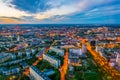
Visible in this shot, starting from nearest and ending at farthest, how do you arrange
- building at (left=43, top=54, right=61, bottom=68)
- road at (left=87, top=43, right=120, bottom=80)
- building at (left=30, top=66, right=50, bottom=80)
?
1. building at (left=30, top=66, right=50, bottom=80)
2. road at (left=87, top=43, right=120, bottom=80)
3. building at (left=43, top=54, right=61, bottom=68)

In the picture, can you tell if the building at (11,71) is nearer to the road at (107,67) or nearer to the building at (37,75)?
the building at (37,75)

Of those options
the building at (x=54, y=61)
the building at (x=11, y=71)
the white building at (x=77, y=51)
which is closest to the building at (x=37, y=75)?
the building at (x=11, y=71)

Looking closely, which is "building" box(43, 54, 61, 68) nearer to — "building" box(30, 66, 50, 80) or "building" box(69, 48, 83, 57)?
"building" box(30, 66, 50, 80)

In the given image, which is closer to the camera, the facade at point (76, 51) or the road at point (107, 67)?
the road at point (107, 67)

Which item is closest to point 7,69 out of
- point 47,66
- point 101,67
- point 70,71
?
point 47,66

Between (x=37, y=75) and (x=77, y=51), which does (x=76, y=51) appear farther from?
(x=37, y=75)

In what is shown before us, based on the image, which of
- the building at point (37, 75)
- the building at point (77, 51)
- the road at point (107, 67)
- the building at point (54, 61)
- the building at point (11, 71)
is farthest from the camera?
the building at point (77, 51)

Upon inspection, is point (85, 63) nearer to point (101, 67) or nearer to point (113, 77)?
point (101, 67)

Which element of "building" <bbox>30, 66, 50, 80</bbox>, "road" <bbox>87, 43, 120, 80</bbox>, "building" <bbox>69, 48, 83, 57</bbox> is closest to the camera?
"building" <bbox>30, 66, 50, 80</bbox>

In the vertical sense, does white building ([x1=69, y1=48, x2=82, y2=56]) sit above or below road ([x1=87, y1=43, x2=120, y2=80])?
above

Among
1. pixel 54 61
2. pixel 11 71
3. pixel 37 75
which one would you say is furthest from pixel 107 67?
pixel 11 71

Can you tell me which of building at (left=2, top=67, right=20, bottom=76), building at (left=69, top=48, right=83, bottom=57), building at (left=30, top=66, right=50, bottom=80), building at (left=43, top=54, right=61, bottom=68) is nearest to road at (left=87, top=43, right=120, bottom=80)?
building at (left=69, top=48, right=83, bottom=57)

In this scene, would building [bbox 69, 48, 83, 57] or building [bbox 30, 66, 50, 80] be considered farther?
building [bbox 69, 48, 83, 57]
